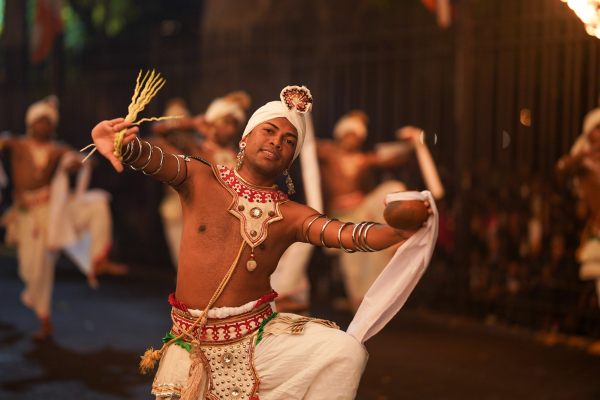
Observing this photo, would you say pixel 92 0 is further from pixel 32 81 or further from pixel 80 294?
pixel 80 294

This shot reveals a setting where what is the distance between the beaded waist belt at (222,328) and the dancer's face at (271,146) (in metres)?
0.61

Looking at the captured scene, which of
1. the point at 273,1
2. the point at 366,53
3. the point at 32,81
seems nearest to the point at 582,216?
the point at 366,53

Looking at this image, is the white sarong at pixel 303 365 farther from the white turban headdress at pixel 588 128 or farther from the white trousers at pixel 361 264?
the white trousers at pixel 361 264

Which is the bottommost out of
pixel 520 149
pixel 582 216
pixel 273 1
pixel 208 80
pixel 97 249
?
pixel 97 249

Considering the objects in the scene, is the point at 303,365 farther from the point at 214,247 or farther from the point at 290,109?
the point at 290,109

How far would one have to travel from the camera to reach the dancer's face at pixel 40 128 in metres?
6.79

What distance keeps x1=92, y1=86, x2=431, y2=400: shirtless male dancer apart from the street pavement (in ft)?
6.82

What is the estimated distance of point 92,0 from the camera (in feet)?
51.1

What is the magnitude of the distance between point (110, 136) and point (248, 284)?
83 cm

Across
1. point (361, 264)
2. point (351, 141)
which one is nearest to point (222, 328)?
point (361, 264)

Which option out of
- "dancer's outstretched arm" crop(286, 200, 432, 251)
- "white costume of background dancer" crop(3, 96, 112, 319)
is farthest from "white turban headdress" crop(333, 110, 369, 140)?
"dancer's outstretched arm" crop(286, 200, 432, 251)

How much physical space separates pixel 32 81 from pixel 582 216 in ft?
33.5

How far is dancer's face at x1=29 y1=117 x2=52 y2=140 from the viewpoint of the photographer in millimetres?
6789

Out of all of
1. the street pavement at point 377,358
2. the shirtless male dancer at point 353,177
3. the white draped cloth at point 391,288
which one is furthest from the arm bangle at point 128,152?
the shirtless male dancer at point 353,177
